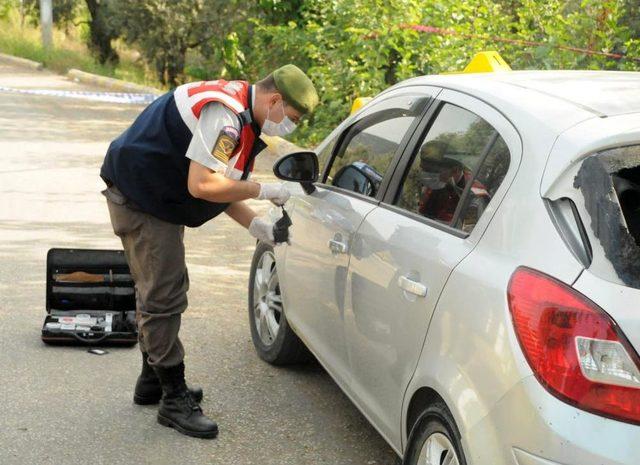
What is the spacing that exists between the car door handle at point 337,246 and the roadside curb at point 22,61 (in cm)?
2651

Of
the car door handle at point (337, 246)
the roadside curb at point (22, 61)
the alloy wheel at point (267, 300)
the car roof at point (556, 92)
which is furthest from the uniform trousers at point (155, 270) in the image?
the roadside curb at point (22, 61)

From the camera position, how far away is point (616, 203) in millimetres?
2916

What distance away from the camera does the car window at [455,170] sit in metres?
3.46

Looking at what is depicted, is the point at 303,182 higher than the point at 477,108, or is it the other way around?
the point at 477,108

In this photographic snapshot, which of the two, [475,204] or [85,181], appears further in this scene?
[85,181]

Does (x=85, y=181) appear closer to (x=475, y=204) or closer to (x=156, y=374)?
(x=156, y=374)

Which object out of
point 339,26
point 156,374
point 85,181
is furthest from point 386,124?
point 339,26

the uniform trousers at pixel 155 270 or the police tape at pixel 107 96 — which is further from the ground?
the uniform trousers at pixel 155 270

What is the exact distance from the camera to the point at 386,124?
15.0ft

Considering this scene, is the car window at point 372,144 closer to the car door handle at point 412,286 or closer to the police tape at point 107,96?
the car door handle at point 412,286

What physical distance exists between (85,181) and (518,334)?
365 inches

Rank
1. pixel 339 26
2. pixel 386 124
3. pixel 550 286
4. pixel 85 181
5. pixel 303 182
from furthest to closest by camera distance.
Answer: pixel 339 26 → pixel 85 181 → pixel 303 182 → pixel 386 124 → pixel 550 286

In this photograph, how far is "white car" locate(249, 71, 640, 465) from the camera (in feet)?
8.95

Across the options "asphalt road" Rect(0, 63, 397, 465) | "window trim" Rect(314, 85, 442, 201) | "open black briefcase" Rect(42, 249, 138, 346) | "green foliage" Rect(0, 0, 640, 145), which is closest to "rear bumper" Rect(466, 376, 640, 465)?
"window trim" Rect(314, 85, 442, 201)
